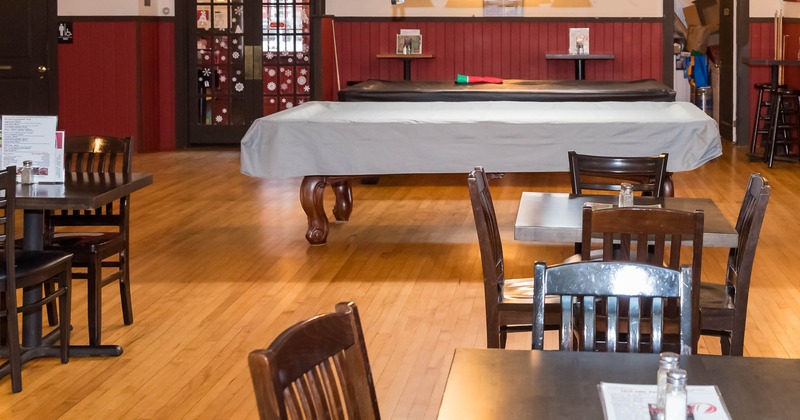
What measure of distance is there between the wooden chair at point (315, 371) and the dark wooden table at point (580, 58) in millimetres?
9755

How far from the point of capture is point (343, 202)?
24.6ft

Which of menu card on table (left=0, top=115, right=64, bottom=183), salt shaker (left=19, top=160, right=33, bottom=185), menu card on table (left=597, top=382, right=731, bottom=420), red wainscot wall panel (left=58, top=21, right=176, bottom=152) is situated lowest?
menu card on table (left=597, top=382, right=731, bottom=420)

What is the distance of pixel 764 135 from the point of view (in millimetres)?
11539

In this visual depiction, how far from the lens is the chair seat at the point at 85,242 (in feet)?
14.6

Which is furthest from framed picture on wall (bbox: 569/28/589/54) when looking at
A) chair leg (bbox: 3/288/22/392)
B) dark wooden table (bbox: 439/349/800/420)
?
dark wooden table (bbox: 439/349/800/420)

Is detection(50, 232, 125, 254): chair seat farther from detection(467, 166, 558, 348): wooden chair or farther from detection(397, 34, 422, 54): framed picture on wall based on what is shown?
detection(397, 34, 422, 54): framed picture on wall

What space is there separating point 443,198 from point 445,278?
2.89 m

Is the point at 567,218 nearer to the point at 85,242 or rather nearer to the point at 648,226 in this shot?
the point at 648,226

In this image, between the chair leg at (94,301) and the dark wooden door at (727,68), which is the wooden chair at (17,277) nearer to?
the chair leg at (94,301)

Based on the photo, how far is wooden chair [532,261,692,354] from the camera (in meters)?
2.46

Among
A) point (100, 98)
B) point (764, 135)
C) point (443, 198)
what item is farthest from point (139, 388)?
point (764, 135)

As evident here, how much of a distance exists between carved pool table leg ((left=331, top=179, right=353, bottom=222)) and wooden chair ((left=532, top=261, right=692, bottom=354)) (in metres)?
5.02

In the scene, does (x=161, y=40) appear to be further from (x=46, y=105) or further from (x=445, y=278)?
(x=445, y=278)

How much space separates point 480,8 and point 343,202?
5158mm
